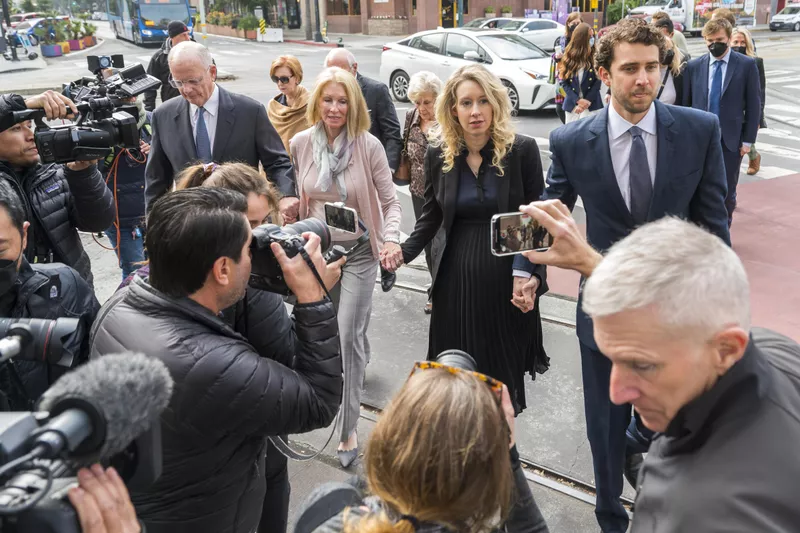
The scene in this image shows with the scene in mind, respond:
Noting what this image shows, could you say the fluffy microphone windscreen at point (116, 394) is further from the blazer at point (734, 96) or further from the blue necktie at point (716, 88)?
the blue necktie at point (716, 88)

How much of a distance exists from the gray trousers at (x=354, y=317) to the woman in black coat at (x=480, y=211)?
485mm

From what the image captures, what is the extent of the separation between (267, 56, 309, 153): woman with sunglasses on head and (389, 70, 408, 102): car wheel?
9.60 m

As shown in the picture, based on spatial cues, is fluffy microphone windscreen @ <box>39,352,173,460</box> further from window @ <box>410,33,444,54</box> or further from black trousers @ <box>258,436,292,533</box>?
window @ <box>410,33,444,54</box>

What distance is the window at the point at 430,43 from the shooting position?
1441 cm

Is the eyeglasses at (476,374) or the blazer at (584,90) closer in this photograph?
the eyeglasses at (476,374)

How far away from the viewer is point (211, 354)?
1854mm

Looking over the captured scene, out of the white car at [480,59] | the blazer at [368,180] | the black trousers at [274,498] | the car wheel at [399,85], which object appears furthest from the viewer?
the car wheel at [399,85]

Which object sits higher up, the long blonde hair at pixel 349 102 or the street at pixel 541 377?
the long blonde hair at pixel 349 102

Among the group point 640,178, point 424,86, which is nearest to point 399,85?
point 424,86

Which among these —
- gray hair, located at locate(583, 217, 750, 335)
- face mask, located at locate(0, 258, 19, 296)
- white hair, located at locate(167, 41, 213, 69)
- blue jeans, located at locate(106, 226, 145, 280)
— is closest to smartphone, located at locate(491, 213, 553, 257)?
gray hair, located at locate(583, 217, 750, 335)

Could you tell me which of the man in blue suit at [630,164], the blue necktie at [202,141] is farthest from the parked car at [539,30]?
the man in blue suit at [630,164]

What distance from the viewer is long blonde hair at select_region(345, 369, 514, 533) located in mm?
1413

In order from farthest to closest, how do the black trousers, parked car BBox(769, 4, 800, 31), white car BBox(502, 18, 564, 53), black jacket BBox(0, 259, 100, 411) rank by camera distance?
1. parked car BBox(769, 4, 800, 31)
2. white car BBox(502, 18, 564, 53)
3. the black trousers
4. black jacket BBox(0, 259, 100, 411)

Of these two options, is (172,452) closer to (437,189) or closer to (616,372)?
(616,372)
